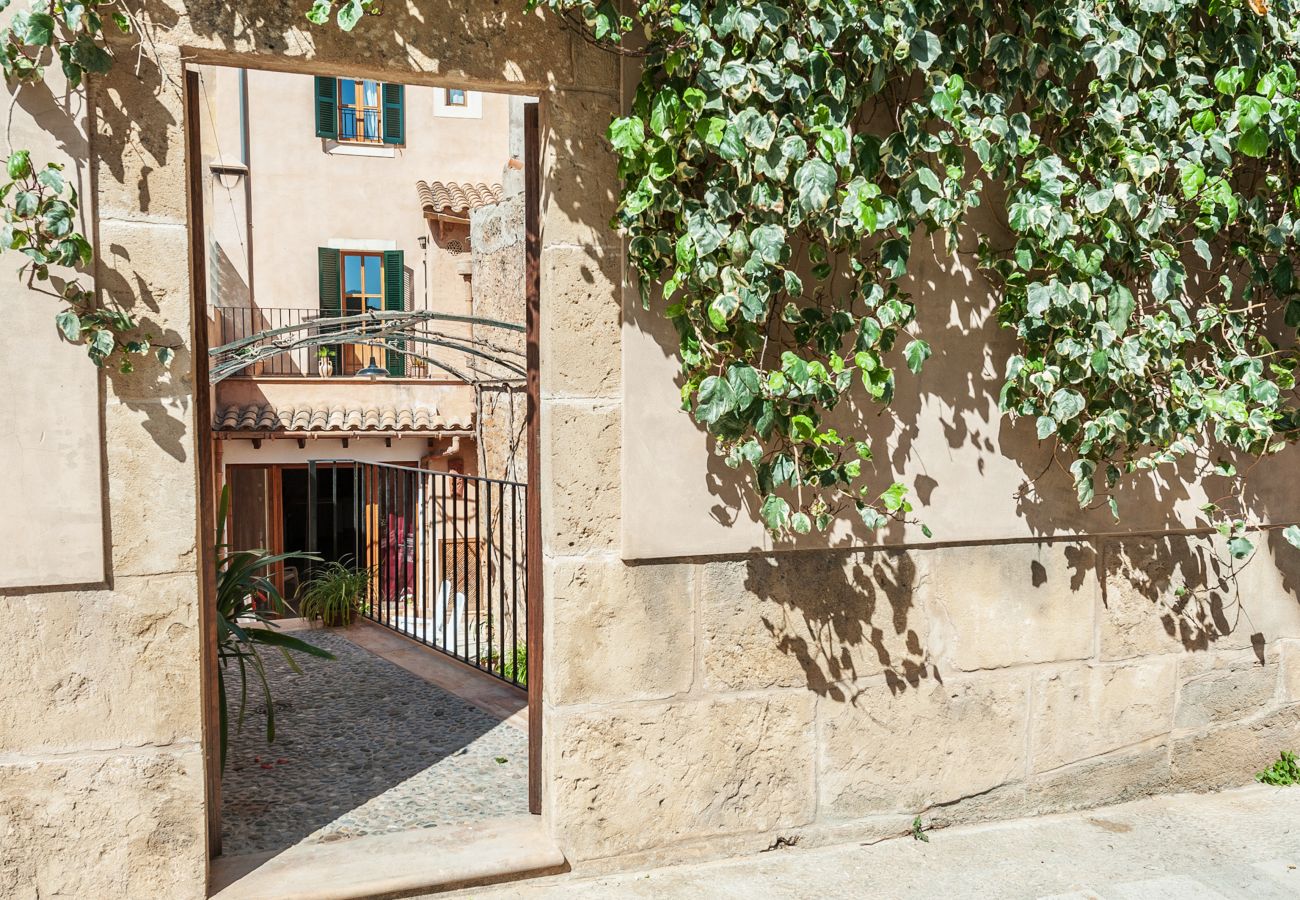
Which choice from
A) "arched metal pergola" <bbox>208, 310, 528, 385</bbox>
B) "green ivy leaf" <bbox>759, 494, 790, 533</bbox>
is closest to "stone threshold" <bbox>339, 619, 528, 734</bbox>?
"arched metal pergola" <bbox>208, 310, 528, 385</bbox>

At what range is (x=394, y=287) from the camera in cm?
1661

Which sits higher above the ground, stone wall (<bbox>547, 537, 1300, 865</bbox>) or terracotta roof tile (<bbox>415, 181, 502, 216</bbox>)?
terracotta roof tile (<bbox>415, 181, 502, 216</bbox>)

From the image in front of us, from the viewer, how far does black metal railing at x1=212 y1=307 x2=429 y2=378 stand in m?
16.0

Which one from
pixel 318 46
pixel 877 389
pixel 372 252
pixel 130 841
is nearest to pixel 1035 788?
pixel 877 389

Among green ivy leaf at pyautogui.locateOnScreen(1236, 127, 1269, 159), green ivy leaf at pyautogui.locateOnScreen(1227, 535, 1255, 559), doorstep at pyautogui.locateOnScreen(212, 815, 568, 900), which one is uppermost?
green ivy leaf at pyautogui.locateOnScreen(1236, 127, 1269, 159)

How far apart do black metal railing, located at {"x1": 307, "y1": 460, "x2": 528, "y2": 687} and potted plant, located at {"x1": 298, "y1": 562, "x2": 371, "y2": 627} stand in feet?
0.43

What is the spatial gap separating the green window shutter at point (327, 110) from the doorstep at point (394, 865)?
1564 cm

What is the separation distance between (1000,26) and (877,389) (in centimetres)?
125

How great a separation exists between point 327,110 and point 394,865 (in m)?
16.0

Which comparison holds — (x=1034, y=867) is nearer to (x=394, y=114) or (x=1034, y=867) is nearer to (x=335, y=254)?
(x=335, y=254)

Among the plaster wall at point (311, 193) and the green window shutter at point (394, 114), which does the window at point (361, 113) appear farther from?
the plaster wall at point (311, 193)

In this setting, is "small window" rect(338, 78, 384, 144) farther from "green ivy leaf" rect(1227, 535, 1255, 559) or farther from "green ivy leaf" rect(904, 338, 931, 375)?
"green ivy leaf" rect(1227, 535, 1255, 559)

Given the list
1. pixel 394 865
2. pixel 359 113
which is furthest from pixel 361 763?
pixel 359 113

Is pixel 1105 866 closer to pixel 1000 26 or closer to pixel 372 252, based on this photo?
pixel 1000 26
